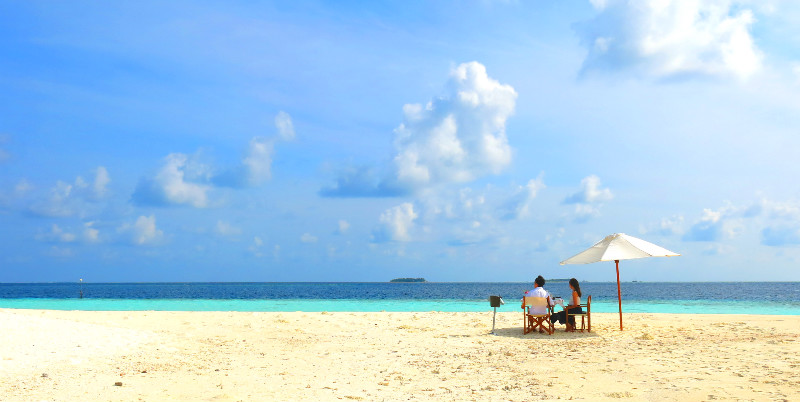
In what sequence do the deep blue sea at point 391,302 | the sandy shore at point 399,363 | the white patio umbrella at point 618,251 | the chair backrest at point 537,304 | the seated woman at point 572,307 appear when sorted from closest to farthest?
the sandy shore at point 399,363, the white patio umbrella at point 618,251, the chair backrest at point 537,304, the seated woman at point 572,307, the deep blue sea at point 391,302

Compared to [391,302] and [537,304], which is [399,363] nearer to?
[537,304]

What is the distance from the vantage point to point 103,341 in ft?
36.2

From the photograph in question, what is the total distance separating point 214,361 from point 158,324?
691 centimetres

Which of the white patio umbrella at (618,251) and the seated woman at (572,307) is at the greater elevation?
the white patio umbrella at (618,251)

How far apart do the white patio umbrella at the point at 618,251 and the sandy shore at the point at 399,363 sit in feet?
5.64

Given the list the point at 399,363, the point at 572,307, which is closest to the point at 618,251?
the point at 572,307

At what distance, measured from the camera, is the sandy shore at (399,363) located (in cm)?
711

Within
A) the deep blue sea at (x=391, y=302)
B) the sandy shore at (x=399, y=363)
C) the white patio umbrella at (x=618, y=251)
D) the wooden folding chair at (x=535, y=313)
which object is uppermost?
the white patio umbrella at (x=618, y=251)

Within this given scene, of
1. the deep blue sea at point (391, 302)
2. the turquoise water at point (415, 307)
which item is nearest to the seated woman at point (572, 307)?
the turquoise water at point (415, 307)

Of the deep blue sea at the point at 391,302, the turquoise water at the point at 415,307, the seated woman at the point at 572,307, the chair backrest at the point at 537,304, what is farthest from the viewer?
the deep blue sea at the point at 391,302

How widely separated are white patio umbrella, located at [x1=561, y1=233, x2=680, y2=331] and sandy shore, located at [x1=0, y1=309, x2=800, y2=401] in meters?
1.72

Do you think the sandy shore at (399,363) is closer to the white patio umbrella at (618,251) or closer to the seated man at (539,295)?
the seated man at (539,295)

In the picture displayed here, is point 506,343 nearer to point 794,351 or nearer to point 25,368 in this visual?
point 794,351

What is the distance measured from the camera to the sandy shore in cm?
711
